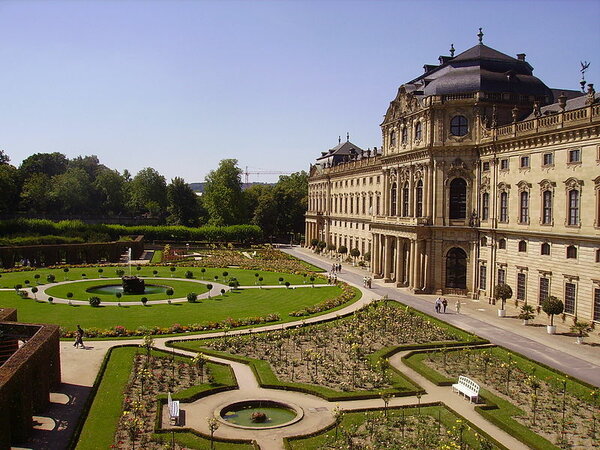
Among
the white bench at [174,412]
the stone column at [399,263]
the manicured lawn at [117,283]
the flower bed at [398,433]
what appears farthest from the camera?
the stone column at [399,263]

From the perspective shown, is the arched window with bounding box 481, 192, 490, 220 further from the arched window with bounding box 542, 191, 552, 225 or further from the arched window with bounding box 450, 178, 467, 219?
the arched window with bounding box 542, 191, 552, 225

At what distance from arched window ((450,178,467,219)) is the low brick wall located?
127 feet

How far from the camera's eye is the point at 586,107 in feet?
126

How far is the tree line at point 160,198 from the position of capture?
396 ft

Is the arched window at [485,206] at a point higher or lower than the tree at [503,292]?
higher

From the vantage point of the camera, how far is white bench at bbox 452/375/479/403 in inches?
1006

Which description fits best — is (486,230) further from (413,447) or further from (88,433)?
(88,433)

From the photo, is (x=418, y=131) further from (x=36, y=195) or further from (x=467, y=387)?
(x=36, y=195)

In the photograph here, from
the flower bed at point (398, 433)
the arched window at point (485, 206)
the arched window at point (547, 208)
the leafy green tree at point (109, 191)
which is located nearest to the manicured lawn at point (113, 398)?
the flower bed at point (398, 433)

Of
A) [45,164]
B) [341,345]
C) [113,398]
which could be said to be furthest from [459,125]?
[45,164]

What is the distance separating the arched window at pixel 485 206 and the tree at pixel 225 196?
74.9m

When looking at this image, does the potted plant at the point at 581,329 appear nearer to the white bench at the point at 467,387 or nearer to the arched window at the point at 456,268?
the white bench at the point at 467,387

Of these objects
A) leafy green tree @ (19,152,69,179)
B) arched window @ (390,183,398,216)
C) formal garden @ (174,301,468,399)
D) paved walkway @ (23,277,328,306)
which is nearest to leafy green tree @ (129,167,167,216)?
leafy green tree @ (19,152,69,179)

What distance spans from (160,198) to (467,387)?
4810 inches
